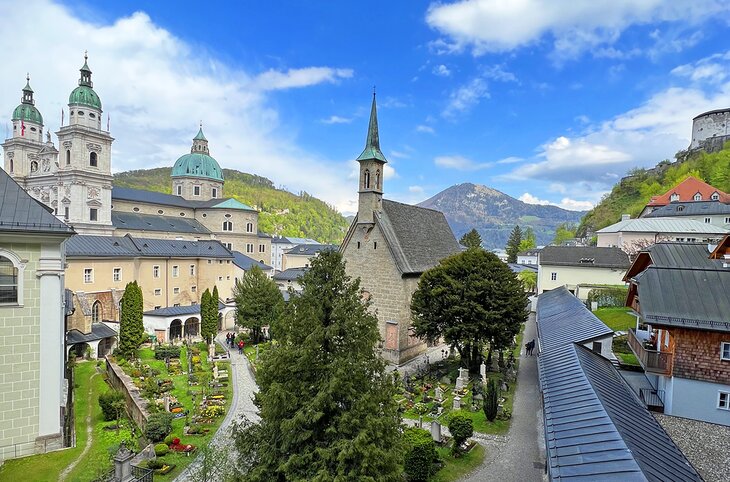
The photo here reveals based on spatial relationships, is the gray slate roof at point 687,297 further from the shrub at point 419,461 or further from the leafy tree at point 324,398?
the leafy tree at point 324,398

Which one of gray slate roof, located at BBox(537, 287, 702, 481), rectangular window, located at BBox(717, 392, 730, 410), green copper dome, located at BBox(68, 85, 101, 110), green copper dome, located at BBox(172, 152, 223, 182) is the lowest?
rectangular window, located at BBox(717, 392, 730, 410)

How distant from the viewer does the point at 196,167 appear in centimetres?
7700

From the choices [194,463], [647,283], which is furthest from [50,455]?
[647,283]

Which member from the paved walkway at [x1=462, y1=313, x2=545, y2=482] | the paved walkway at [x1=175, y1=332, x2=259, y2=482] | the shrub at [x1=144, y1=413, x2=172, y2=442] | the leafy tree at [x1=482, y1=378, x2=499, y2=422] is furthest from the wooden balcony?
the shrub at [x1=144, y1=413, x2=172, y2=442]

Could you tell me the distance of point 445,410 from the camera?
1947 centimetres

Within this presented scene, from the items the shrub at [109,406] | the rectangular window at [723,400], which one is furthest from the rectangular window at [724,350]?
the shrub at [109,406]

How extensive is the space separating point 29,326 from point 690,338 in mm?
24370

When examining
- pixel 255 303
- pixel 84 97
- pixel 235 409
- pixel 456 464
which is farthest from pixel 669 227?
pixel 84 97

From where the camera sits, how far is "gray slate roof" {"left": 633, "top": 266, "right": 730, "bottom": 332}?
533 inches

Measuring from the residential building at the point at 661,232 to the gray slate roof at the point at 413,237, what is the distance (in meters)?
25.0

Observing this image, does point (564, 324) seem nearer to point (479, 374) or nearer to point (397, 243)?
point (479, 374)

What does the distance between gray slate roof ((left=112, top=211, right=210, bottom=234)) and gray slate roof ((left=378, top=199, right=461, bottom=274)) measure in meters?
44.2

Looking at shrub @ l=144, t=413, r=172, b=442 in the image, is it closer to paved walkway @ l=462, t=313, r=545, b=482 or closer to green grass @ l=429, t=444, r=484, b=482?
green grass @ l=429, t=444, r=484, b=482

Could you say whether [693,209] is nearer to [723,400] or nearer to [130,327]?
[723,400]
